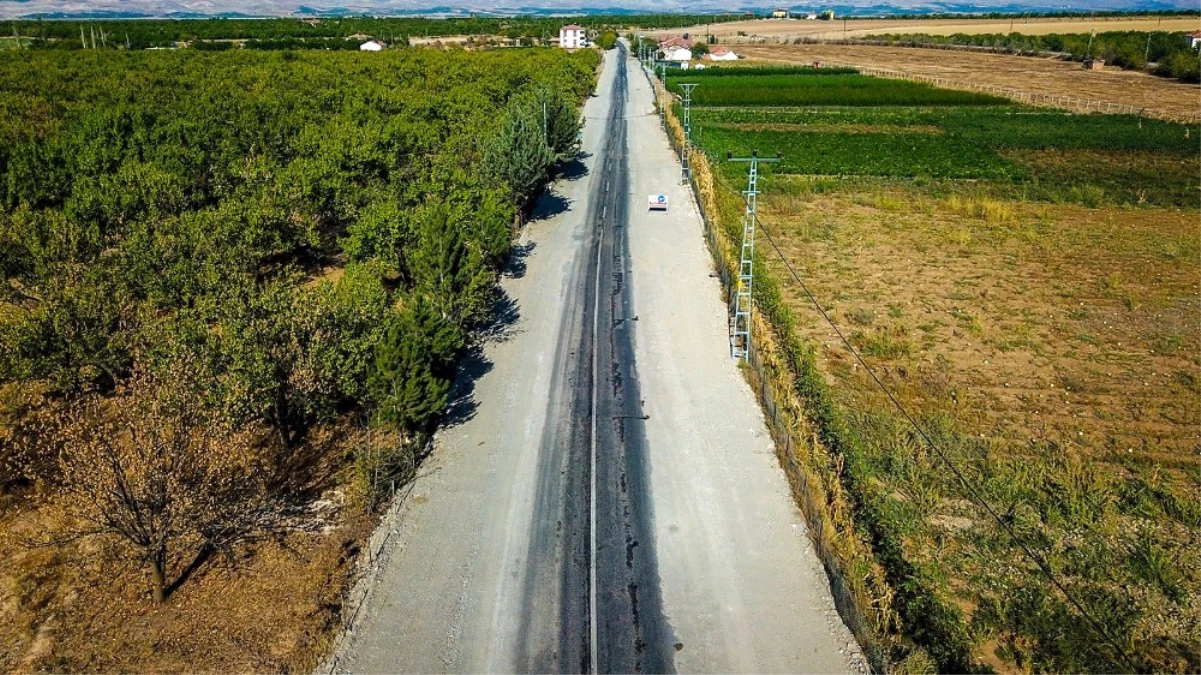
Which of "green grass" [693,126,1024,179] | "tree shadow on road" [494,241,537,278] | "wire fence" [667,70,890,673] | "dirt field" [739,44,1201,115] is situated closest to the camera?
"wire fence" [667,70,890,673]

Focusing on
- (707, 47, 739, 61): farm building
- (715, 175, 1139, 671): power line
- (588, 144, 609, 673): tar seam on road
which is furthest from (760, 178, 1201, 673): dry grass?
(707, 47, 739, 61): farm building

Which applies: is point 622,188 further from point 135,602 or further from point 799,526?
point 135,602

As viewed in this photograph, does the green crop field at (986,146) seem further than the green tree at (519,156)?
Yes

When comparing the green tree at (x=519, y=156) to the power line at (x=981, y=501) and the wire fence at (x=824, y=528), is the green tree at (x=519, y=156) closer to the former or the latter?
the power line at (x=981, y=501)

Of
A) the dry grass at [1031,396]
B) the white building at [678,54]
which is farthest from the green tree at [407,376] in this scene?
the white building at [678,54]

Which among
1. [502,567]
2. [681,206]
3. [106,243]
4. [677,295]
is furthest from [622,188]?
[502,567]

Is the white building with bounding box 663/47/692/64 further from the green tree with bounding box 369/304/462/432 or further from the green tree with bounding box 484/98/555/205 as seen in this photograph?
the green tree with bounding box 369/304/462/432

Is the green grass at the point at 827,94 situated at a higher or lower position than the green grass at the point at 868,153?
higher
